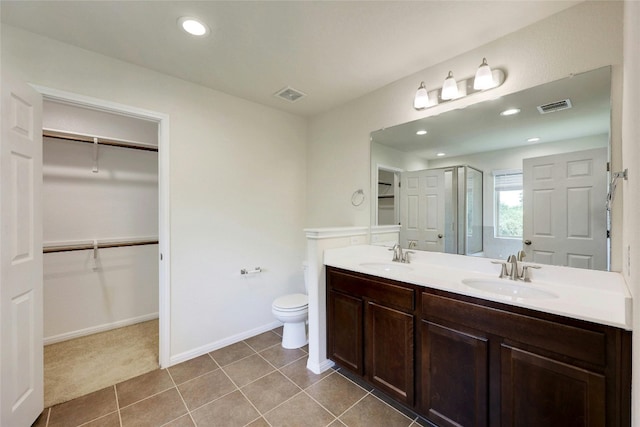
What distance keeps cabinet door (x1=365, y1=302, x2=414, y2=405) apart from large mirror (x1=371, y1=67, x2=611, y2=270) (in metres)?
0.71

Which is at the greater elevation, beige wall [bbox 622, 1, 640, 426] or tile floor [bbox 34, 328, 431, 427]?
beige wall [bbox 622, 1, 640, 426]

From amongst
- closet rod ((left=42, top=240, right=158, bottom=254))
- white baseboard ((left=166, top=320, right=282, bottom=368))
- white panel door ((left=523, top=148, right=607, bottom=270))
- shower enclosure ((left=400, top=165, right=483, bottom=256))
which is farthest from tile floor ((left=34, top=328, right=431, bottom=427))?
closet rod ((left=42, top=240, right=158, bottom=254))

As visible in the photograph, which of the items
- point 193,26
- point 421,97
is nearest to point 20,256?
point 193,26

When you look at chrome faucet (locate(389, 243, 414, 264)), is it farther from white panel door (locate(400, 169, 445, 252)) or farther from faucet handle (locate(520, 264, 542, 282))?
faucet handle (locate(520, 264, 542, 282))

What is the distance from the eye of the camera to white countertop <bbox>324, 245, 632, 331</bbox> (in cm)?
105

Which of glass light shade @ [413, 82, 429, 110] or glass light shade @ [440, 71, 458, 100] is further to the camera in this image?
glass light shade @ [413, 82, 429, 110]

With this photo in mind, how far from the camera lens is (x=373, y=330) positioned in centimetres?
179

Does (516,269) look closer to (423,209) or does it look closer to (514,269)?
(514,269)

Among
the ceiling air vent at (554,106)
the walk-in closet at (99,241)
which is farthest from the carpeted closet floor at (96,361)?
the ceiling air vent at (554,106)

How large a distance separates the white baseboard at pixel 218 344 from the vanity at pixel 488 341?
3.55ft

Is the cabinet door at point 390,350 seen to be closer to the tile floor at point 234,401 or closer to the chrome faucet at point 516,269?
the tile floor at point 234,401

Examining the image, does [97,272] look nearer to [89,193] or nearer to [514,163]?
[89,193]

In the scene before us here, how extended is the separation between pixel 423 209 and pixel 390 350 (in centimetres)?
113

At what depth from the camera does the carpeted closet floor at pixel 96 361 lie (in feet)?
6.30
